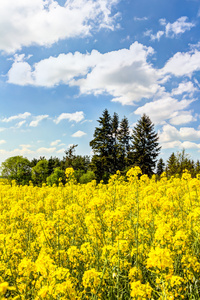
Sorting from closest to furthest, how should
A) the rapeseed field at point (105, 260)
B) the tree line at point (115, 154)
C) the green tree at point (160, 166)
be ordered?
the rapeseed field at point (105, 260), the tree line at point (115, 154), the green tree at point (160, 166)

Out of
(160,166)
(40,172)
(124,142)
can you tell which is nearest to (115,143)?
(124,142)

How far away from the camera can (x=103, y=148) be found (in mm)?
36250

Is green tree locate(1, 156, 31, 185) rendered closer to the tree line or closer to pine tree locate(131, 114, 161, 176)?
the tree line

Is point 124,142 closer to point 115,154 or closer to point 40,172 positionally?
point 115,154

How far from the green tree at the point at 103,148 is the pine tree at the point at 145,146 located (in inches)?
149

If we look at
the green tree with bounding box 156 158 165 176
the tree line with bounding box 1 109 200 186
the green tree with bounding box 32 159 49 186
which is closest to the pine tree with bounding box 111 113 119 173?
the tree line with bounding box 1 109 200 186

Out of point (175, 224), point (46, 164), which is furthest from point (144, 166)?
point (175, 224)

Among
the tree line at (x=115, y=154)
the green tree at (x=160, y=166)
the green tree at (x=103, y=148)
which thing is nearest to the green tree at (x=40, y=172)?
the tree line at (x=115, y=154)

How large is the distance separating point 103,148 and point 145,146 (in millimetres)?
6674

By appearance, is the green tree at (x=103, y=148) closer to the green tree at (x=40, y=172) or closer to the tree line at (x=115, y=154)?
the tree line at (x=115, y=154)

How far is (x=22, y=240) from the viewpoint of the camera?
14.2 ft

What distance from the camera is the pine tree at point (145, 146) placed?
3528cm

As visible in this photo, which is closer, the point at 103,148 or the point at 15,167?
the point at 103,148

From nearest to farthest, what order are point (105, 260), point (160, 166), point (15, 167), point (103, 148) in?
point (105, 260), point (103, 148), point (15, 167), point (160, 166)
